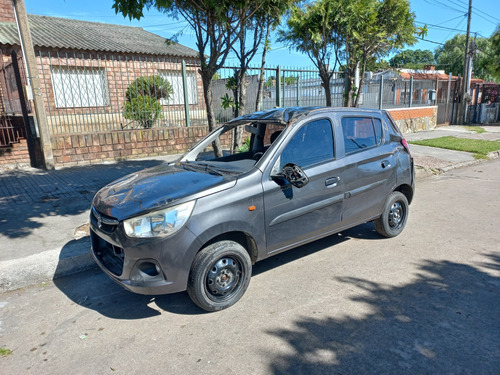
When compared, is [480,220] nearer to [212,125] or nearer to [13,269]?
[212,125]

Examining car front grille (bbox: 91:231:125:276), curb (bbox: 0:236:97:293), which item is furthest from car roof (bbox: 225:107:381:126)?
curb (bbox: 0:236:97:293)

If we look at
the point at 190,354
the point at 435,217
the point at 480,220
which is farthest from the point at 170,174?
the point at 480,220

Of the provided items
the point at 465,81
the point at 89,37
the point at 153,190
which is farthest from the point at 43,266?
the point at 465,81

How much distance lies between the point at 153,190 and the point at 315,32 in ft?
22.1

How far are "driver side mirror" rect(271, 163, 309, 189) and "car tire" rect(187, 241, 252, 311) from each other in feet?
2.56

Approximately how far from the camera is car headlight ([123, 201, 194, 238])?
3.04 metres

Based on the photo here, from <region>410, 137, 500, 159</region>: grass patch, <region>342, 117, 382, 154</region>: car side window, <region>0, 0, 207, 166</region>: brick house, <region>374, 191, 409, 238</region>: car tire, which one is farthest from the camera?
<region>410, 137, 500, 159</region>: grass patch

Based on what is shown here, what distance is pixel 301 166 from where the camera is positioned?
3.85 metres

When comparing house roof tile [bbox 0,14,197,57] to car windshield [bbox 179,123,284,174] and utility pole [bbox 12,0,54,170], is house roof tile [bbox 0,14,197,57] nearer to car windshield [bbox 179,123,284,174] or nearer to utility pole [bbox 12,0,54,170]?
utility pole [bbox 12,0,54,170]

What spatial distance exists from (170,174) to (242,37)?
4.54 m

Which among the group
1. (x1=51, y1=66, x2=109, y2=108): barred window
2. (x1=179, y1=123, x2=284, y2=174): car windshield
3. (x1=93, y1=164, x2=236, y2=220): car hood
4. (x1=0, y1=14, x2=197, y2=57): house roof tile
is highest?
(x1=0, y1=14, x2=197, y2=57): house roof tile

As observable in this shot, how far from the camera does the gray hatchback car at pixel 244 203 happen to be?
3.08 metres

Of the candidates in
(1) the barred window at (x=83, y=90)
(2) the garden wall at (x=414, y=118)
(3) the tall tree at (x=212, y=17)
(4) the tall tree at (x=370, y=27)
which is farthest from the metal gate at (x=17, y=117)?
(2) the garden wall at (x=414, y=118)

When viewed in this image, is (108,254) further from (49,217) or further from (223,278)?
(49,217)
